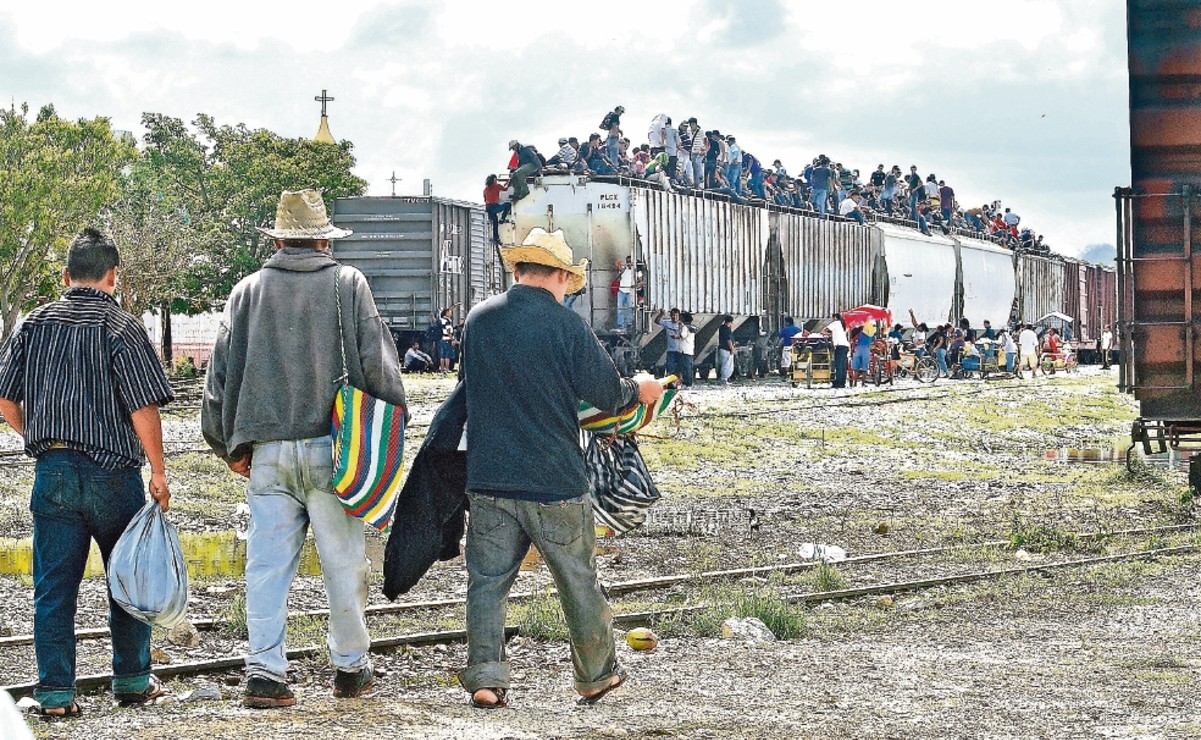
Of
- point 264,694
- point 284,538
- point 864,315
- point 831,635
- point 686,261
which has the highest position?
point 686,261

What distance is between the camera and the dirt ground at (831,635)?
6.43m

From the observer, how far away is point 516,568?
21.5 feet

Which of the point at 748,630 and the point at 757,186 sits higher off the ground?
the point at 757,186

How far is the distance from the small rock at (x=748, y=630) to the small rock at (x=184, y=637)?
2595 mm

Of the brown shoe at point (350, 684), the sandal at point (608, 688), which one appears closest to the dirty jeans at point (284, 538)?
the brown shoe at point (350, 684)

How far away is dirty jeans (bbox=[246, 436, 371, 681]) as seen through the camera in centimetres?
646

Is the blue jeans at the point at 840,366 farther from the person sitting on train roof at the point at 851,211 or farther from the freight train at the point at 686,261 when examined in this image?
the person sitting on train roof at the point at 851,211

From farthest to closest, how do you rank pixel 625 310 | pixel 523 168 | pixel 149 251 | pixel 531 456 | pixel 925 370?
pixel 149 251 < pixel 925 370 < pixel 625 310 < pixel 523 168 < pixel 531 456

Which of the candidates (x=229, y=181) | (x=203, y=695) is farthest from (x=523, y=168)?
(x=229, y=181)

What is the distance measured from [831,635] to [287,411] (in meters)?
3.65

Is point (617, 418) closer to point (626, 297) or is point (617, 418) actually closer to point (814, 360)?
point (626, 297)

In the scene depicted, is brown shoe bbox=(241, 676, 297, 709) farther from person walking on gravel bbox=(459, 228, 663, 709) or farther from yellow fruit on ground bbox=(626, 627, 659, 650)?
yellow fruit on ground bbox=(626, 627, 659, 650)

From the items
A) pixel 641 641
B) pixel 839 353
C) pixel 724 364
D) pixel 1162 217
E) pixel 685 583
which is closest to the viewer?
pixel 641 641

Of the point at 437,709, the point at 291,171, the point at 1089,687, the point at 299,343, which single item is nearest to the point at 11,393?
the point at 299,343
